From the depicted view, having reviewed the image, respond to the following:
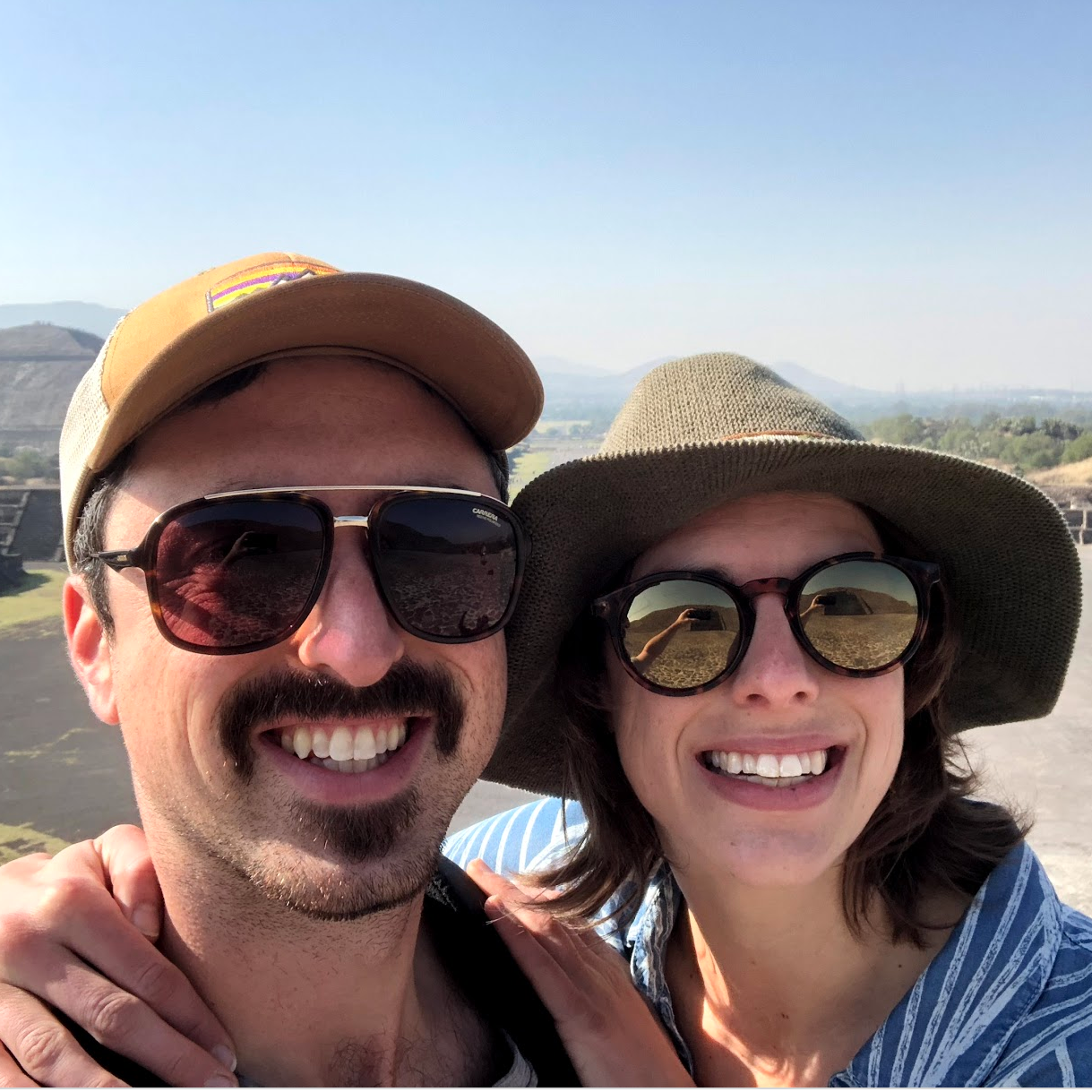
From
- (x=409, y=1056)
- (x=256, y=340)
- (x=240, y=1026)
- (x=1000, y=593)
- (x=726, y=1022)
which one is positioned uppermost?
(x=256, y=340)

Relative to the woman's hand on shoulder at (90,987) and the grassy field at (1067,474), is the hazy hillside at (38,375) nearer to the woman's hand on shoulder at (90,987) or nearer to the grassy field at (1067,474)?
the grassy field at (1067,474)

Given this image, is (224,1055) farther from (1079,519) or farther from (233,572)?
(1079,519)

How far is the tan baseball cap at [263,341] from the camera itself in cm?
134

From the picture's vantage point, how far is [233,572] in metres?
1.38

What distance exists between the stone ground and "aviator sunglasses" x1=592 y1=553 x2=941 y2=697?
3074 millimetres

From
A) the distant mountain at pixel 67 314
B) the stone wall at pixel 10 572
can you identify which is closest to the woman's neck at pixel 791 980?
the stone wall at pixel 10 572

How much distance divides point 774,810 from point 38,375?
66596 mm

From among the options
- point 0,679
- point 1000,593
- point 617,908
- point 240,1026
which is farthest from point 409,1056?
point 0,679

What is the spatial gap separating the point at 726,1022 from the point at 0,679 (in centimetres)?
864

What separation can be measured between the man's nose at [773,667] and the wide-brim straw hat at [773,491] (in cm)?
26

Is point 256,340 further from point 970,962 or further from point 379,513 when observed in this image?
point 970,962

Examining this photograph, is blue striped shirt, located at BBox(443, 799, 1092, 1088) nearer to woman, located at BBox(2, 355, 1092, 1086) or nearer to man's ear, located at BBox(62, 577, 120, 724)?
woman, located at BBox(2, 355, 1092, 1086)

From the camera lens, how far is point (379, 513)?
1.44 meters

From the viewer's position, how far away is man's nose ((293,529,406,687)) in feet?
4.58
